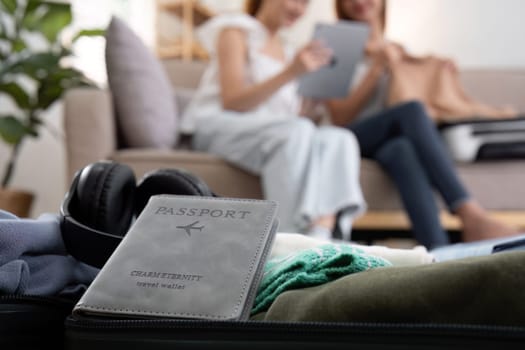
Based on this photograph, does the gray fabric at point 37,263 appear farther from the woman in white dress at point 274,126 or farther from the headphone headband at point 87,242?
the woman in white dress at point 274,126

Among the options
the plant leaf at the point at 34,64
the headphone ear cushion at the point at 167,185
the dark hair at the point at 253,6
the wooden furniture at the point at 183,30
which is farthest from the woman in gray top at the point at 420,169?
the wooden furniture at the point at 183,30

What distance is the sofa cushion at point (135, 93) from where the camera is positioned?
162 cm

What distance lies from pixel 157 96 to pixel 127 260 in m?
1.34

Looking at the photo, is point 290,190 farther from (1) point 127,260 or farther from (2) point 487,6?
(2) point 487,6

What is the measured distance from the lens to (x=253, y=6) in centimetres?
184

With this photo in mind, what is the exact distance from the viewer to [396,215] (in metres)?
1.61

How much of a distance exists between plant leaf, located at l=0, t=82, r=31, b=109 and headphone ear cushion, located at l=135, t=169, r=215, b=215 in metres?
1.51

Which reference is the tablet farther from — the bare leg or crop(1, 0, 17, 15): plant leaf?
crop(1, 0, 17, 15): plant leaf

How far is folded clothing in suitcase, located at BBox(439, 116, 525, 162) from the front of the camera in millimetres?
1674

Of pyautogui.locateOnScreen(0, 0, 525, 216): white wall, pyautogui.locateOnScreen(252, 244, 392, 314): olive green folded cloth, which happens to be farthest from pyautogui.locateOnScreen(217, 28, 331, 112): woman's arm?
pyautogui.locateOnScreen(252, 244, 392, 314): olive green folded cloth

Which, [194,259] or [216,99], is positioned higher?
[194,259]

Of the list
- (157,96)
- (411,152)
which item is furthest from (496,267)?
(157,96)

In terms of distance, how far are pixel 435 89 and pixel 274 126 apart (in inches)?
33.3

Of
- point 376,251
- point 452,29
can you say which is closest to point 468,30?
point 452,29
